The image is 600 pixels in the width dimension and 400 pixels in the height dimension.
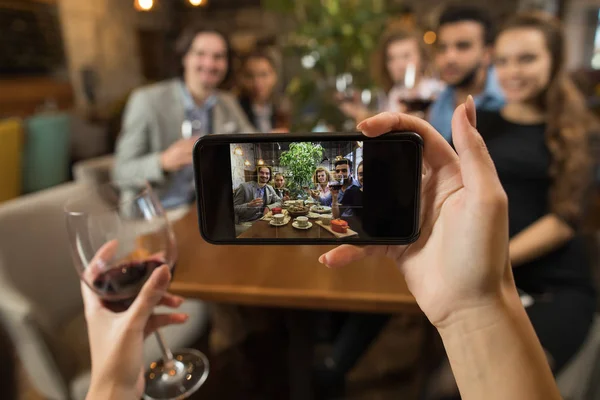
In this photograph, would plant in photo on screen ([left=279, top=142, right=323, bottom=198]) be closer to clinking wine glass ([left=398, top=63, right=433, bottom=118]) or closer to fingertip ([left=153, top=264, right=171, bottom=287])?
fingertip ([left=153, top=264, right=171, bottom=287])

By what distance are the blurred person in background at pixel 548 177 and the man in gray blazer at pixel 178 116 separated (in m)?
0.67

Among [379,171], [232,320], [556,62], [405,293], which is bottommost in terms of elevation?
[232,320]

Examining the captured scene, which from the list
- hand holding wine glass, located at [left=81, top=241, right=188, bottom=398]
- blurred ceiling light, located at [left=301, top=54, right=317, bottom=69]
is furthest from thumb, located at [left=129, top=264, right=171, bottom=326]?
blurred ceiling light, located at [left=301, top=54, right=317, bottom=69]

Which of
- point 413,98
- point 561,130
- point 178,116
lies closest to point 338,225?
point 561,130

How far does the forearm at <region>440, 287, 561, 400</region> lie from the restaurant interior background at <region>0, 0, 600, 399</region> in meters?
0.28

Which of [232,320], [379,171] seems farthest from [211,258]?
[379,171]

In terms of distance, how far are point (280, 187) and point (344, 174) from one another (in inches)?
2.4

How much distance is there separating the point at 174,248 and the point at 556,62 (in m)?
0.95

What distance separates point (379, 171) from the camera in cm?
36

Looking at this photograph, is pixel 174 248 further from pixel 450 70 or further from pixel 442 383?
pixel 450 70

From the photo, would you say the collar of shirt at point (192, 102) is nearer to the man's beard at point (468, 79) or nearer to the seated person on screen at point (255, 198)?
the man's beard at point (468, 79)

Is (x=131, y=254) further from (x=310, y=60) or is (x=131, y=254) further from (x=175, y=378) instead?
(x=310, y=60)

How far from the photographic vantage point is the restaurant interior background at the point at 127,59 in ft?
5.15

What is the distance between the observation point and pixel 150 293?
1.64 ft
